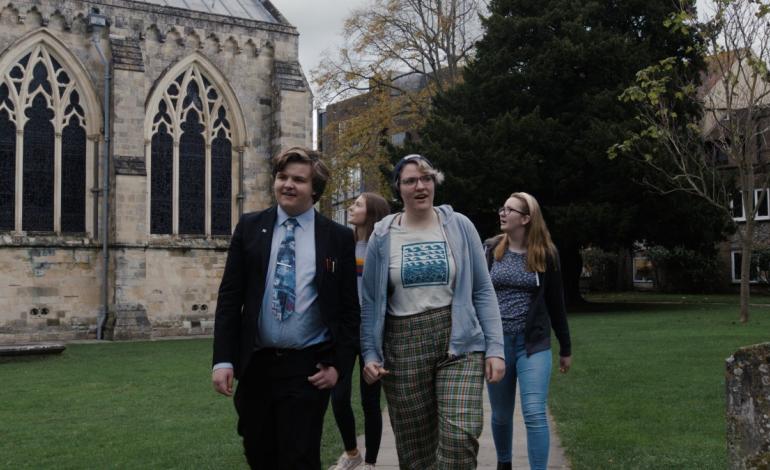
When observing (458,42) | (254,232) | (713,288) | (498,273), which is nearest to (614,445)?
(498,273)

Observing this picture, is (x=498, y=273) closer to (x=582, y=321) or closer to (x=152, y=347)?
(x=152, y=347)

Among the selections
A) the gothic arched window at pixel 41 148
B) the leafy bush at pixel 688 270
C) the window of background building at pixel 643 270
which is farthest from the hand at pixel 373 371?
the window of background building at pixel 643 270

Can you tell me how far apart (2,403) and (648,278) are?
43.1 meters

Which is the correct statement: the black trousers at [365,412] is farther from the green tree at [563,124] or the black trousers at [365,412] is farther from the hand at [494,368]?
the green tree at [563,124]

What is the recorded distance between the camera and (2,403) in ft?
38.9

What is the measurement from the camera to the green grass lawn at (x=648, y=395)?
25.2 ft

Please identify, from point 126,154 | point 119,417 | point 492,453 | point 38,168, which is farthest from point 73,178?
point 492,453

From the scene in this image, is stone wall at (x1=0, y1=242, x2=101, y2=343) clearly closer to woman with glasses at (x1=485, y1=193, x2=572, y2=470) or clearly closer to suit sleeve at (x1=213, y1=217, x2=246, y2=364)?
woman with glasses at (x1=485, y1=193, x2=572, y2=470)

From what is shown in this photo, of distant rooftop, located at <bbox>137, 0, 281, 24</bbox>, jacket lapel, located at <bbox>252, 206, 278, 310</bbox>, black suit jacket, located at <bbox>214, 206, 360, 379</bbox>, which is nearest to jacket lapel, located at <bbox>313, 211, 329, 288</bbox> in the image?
black suit jacket, located at <bbox>214, 206, 360, 379</bbox>

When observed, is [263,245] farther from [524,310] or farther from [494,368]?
[524,310]

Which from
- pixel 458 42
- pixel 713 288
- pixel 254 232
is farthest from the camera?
pixel 713 288

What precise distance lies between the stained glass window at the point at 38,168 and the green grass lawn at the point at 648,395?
13.5 m

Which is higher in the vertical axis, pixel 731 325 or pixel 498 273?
pixel 498 273

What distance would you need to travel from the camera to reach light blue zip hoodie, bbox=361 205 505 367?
198 inches
